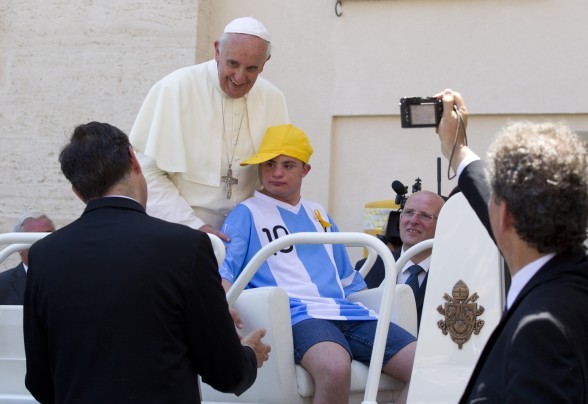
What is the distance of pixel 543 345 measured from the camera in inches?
81.8

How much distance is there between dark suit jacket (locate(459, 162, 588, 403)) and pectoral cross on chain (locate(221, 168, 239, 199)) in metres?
2.73

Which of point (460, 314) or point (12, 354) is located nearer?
point (460, 314)

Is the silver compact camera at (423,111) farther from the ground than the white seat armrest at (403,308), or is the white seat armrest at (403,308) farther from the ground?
the silver compact camera at (423,111)

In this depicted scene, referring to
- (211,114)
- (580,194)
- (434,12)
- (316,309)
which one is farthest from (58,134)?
(580,194)

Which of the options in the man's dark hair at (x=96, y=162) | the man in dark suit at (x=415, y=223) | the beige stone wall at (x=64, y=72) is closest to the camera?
the man's dark hair at (x=96, y=162)

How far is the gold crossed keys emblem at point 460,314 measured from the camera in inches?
133

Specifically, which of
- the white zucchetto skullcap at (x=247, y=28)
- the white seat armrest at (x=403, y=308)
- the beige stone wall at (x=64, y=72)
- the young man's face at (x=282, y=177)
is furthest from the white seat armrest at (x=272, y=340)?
the beige stone wall at (x=64, y=72)

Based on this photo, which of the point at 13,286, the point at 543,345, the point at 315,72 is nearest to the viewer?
the point at 543,345

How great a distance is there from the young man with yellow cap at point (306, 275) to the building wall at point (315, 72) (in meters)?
3.13

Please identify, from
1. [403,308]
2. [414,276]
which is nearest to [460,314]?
[403,308]

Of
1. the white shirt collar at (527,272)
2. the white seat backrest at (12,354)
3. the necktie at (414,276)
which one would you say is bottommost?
the white seat backrest at (12,354)

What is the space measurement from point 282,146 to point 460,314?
61.7 inches

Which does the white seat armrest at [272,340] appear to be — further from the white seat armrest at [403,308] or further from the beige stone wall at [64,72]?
the beige stone wall at [64,72]

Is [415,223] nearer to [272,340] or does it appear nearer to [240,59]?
[240,59]
